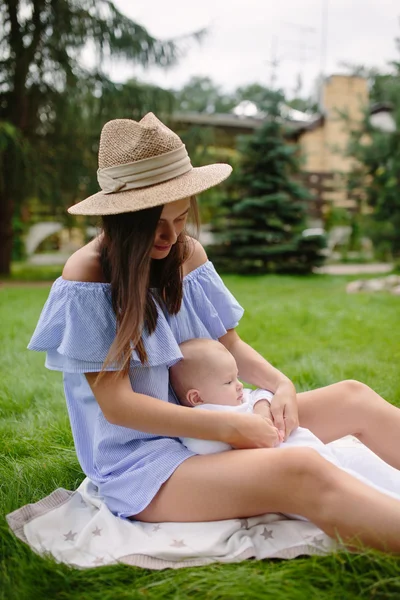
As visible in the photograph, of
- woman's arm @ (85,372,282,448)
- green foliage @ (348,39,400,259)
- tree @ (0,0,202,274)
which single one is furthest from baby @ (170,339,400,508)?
green foliage @ (348,39,400,259)

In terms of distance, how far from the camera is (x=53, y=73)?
9516 millimetres

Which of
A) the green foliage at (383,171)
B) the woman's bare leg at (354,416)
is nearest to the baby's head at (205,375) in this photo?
the woman's bare leg at (354,416)

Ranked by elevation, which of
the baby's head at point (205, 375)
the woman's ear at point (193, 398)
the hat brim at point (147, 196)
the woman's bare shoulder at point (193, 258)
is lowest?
the woman's ear at point (193, 398)

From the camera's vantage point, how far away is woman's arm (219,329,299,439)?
173 centimetres

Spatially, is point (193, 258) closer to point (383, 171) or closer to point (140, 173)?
point (140, 173)

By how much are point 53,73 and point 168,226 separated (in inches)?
351

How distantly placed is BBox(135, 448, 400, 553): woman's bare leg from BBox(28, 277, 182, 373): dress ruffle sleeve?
12.1 inches

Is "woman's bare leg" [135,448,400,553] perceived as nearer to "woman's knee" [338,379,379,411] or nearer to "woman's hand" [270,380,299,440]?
"woman's hand" [270,380,299,440]

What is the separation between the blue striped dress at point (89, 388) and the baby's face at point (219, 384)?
0.11 metres

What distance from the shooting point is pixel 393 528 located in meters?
1.38

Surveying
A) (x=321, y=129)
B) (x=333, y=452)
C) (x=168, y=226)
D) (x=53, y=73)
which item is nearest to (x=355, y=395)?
(x=333, y=452)

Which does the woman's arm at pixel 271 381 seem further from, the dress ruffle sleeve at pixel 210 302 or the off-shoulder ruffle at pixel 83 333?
the off-shoulder ruffle at pixel 83 333

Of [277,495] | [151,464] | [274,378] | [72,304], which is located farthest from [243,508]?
[72,304]

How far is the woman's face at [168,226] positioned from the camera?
1.55 metres
